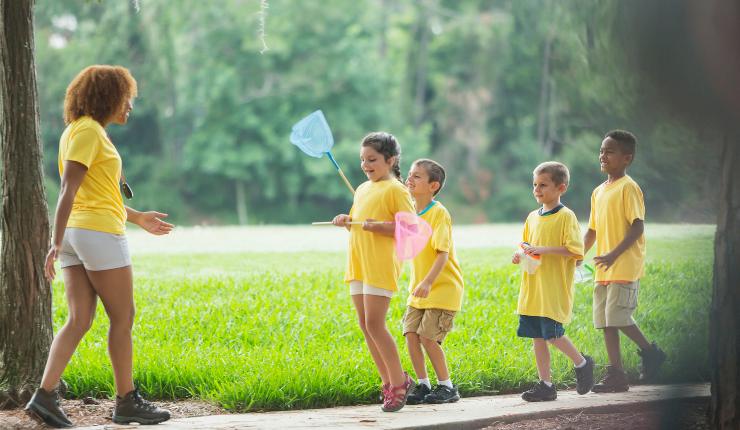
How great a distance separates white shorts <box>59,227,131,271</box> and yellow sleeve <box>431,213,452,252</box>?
1594 millimetres

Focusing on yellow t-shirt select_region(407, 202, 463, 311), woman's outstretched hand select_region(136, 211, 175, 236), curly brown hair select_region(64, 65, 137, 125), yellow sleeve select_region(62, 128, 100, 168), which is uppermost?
curly brown hair select_region(64, 65, 137, 125)

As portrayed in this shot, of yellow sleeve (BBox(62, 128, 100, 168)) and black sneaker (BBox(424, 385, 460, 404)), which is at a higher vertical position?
yellow sleeve (BBox(62, 128, 100, 168))

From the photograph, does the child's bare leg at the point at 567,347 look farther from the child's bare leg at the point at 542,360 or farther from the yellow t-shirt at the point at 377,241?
the yellow t-shirt at the point at 377,241

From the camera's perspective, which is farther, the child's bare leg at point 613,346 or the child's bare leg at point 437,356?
the child's bare leg at point 613,346

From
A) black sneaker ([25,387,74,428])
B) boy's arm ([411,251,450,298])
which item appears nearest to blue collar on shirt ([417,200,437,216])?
boy's arm ([411,251,450,298])

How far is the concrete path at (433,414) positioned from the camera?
4453 millimetres

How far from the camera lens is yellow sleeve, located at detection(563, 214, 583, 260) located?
5117 millimetres

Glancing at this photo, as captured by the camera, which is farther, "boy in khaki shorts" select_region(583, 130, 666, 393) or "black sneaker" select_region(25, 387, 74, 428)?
"boy in khaki shorts" select_region(583, 130, 666, 393)

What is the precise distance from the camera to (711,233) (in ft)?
13.8

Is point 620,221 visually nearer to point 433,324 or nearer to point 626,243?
point 626,243

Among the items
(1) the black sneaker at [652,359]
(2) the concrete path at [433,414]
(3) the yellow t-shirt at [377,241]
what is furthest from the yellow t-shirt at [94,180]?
(1) the black sneaker at [652,359]

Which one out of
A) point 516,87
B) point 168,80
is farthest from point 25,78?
point 516,87

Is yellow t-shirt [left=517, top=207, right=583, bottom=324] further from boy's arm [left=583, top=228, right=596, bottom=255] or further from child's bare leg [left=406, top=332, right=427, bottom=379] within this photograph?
child's bare leg [left=406, top=332, right=427, bottom=379]

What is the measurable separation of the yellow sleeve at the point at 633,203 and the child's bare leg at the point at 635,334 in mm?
643
